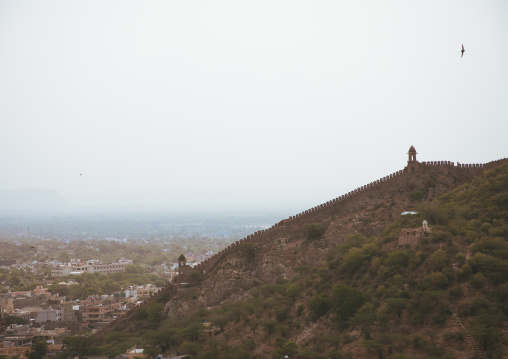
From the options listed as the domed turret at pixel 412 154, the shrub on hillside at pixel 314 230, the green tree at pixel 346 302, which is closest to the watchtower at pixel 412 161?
the domed turret at pixel 412 154

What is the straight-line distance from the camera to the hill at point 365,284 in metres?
33.5

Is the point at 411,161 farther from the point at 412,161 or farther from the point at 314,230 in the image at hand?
the point at 314,230

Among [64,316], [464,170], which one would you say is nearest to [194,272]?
[64,316]

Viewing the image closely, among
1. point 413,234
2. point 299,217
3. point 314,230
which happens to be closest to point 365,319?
point 413,234

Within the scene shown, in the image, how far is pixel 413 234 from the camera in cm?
4053

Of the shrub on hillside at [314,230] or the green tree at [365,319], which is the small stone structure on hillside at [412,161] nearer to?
the shrub on hillside at [314,230]

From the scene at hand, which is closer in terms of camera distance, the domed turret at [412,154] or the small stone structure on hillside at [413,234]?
the small stone structure on hillside at [413,234]

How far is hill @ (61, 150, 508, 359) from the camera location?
3347 cm

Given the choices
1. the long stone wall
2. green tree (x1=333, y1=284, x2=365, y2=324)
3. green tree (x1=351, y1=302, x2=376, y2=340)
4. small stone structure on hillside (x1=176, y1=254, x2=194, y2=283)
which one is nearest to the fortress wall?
the long stone wall

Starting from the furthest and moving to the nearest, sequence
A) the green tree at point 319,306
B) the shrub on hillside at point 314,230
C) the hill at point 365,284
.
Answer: the shrub on hillside at point 314,230 → the green tree at point 319,306 → the hill at point 365,284

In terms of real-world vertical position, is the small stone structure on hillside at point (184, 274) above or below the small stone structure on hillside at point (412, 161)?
below

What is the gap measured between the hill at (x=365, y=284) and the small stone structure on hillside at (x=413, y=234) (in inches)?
2.5

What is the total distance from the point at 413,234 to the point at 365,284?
4024 millimetres

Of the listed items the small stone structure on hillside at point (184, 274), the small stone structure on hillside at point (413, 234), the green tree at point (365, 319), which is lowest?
the green tree at point (365, 319)
